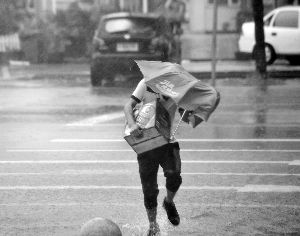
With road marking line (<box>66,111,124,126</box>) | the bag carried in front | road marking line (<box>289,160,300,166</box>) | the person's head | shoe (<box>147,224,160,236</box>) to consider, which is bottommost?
road marking line (<box>66,111,124,126</box>)

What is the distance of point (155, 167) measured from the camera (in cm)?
680

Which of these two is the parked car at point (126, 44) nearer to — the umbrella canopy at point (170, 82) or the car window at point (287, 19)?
the car window at point (287, 19)

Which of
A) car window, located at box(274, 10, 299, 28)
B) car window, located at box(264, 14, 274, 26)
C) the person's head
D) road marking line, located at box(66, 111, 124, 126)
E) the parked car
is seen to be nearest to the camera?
the person's head

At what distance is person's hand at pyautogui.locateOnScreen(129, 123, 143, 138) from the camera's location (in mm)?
6598

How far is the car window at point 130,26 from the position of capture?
68.2 ft

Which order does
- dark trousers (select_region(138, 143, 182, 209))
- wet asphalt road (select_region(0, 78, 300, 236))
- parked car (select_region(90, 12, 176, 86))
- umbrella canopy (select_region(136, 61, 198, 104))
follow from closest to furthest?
umbrella canopy (select_region(136, 61, 198, 104)), dark trousers (select_region(138, 143, 182, 209)), wet asphalt road (select_region(0, 78, 300, 236)), parked car (select_region(90, 12, 176, 86))

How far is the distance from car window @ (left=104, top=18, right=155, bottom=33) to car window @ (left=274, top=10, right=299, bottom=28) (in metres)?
6.21

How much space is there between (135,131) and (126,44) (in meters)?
14.0

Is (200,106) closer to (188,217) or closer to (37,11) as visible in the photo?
Result: (188,217)

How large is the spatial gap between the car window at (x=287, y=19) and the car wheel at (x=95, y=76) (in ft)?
24.1

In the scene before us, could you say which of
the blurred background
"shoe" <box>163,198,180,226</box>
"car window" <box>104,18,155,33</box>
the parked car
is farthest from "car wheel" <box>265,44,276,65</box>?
"shoe" <box>163,198,180,226</box>

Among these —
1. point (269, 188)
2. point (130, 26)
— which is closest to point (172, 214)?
point (269, 188)

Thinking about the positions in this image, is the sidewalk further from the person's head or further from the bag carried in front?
the person's head

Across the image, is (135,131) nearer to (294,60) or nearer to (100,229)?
(100,229)
